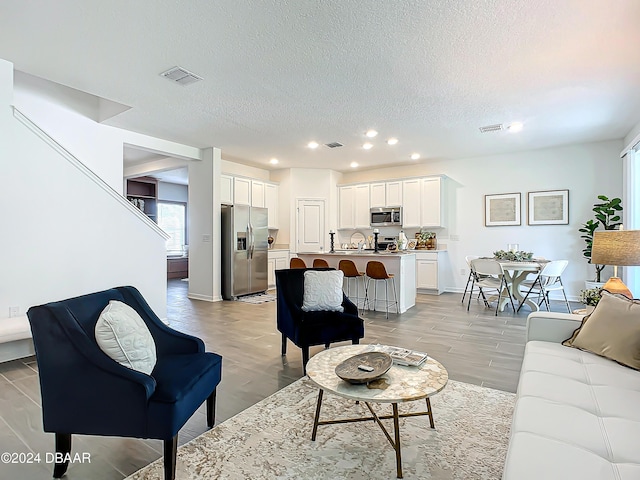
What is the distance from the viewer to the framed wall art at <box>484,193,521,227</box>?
676 centimetres

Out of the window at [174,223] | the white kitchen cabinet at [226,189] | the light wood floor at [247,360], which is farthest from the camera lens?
the window at [174,223]

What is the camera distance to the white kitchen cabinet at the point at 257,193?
7.66 metres

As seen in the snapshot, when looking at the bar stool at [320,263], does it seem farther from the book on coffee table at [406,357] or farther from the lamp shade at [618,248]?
the lamp shade at [618,248]

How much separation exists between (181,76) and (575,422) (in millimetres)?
4028

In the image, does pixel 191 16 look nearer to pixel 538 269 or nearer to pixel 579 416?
pixel 579 416

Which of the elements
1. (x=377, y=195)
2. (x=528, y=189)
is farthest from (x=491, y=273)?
(x=377, y=195)

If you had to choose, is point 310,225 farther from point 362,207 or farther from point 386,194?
point 386,194

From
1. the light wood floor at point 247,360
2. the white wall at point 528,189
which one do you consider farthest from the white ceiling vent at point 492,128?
the light wood floor at point 247,360

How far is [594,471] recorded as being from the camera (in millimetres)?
1116

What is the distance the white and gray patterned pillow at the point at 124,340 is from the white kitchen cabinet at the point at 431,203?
6421 millimetres

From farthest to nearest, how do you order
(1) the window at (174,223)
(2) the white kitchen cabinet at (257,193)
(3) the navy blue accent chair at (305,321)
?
1. (1) the window at (174,223)
2. (2) the white kitchen cabinet at (257,193)
3. (3) the navy blue accent chair at (305,321)

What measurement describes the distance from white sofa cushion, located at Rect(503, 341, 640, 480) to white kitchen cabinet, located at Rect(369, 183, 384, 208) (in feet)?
19.8

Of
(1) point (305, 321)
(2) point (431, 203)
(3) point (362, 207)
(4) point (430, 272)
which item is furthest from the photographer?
(3) point (362, 207)

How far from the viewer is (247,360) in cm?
337
